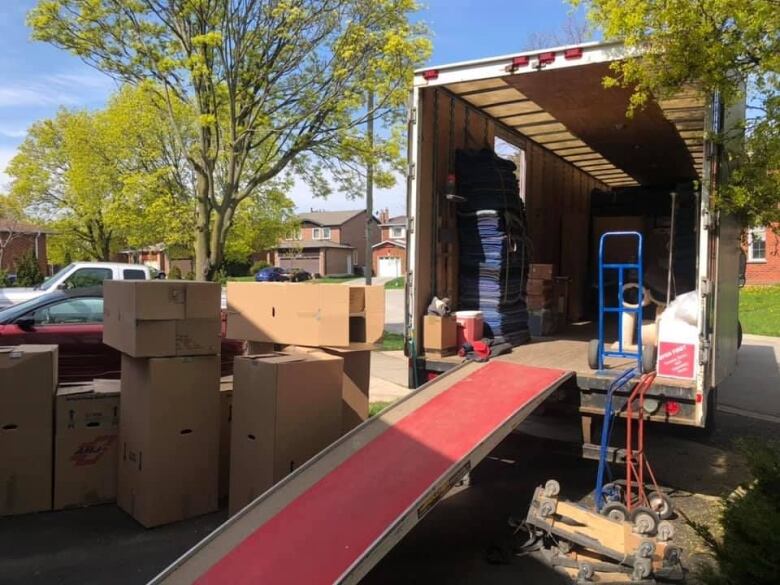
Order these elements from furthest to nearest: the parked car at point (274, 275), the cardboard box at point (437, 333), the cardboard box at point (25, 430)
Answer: the parked car at point (274, 275) → the cardboard box at point (437, 333) → the cardboard box at point (25, 430)

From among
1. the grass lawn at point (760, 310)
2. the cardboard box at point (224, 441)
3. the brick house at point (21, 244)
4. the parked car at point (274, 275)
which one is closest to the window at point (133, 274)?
the cardboard box at point (224, 441)

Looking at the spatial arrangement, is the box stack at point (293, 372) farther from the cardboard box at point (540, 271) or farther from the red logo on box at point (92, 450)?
the cardboard box at point (540, 271)

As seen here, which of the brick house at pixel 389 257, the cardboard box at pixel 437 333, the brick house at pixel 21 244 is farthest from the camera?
the brick house at pixel 389 257

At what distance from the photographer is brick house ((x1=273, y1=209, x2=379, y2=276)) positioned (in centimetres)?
6219

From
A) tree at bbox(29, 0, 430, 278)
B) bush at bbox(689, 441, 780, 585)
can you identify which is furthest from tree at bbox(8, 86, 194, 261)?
bush at bbox(689, 441, 780, 585)

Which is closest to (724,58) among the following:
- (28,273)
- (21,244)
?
(28,273)

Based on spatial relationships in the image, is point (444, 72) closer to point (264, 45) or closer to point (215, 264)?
point (264, 45)

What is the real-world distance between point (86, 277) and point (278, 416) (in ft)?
32.3

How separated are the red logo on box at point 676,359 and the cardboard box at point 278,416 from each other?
90.8 inches

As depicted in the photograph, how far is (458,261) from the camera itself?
20.4ft

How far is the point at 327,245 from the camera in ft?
206

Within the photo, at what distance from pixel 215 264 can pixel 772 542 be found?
39.7 ft

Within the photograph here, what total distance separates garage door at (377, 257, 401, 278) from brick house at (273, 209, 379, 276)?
7.97ft

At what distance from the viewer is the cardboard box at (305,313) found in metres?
5.21
